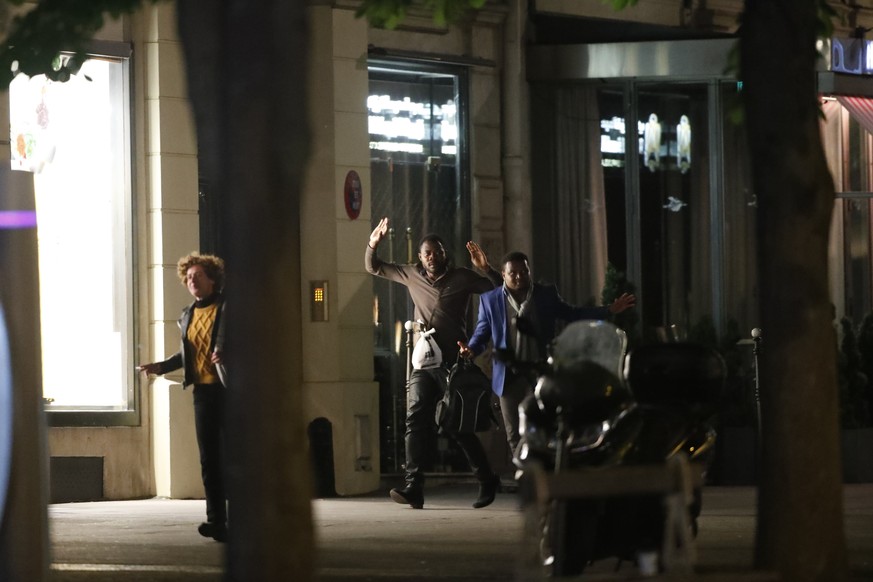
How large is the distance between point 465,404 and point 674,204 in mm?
6128

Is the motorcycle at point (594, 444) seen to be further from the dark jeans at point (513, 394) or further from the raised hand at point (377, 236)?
the raised hand at point (377, 236)

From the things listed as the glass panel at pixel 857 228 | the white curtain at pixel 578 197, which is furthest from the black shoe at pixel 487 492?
the glass panel at pixel 857 228

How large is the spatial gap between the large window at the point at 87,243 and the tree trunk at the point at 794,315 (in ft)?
26.3

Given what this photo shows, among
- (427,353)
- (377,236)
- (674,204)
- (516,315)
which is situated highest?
(674,204)

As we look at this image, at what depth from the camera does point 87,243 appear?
14688 millimetres

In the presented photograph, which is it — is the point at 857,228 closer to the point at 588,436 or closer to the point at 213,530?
the point at 213,530

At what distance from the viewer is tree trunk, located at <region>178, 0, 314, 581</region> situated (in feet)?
20.2

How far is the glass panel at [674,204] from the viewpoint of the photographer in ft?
60.1

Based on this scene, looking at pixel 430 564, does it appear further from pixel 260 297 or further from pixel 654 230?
pixel 654 230

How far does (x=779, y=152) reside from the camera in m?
7.65

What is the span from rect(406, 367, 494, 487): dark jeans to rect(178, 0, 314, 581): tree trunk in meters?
7.08

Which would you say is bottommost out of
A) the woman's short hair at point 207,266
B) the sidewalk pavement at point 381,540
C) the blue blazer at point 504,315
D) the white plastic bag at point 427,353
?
the sidewalk pavement at point 381,540

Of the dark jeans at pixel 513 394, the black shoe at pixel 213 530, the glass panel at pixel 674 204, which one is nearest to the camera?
the black shoe at pixel 213 530

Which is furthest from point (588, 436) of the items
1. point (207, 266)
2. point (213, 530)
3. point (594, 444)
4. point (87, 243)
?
point (87, 243)
